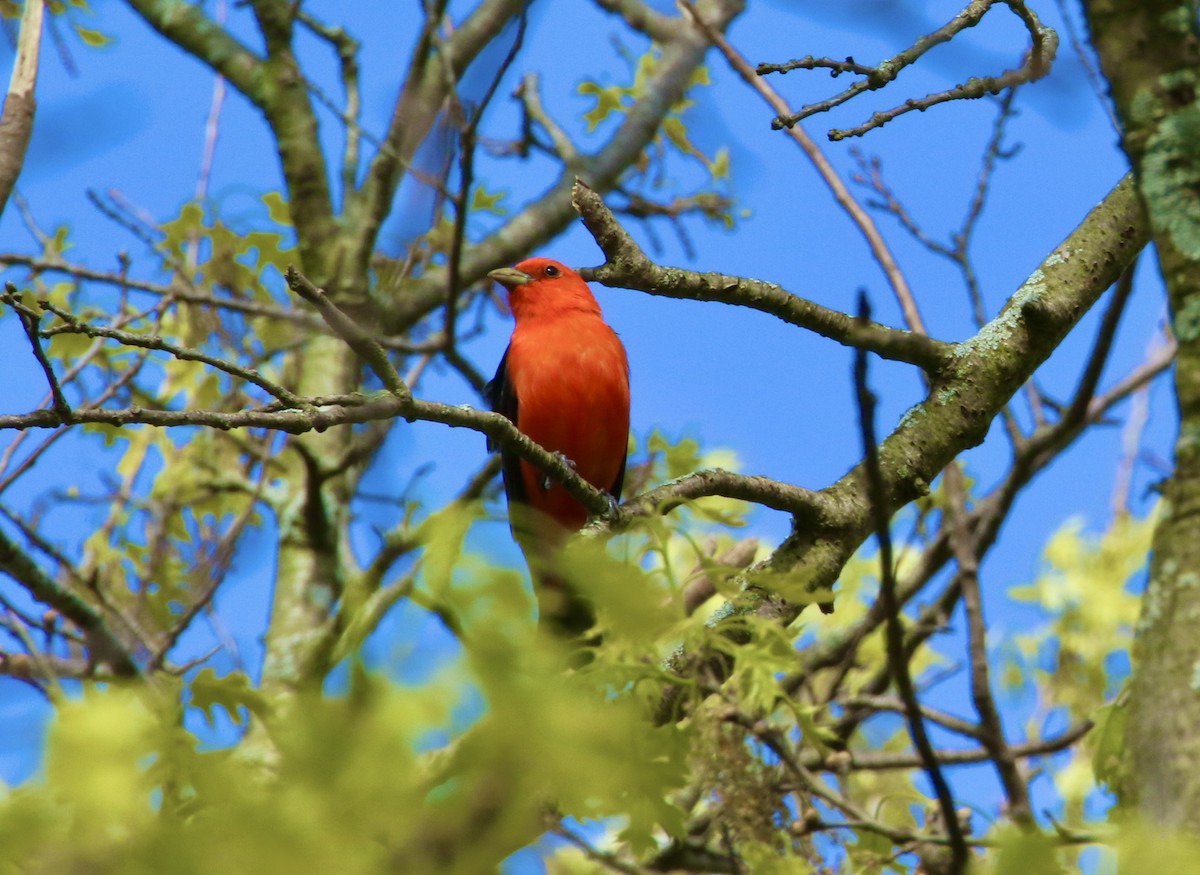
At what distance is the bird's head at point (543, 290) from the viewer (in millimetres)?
6895

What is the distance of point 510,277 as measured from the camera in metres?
7.09

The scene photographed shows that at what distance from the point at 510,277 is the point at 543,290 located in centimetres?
22

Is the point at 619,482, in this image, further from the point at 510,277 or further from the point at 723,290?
the point at 723,290

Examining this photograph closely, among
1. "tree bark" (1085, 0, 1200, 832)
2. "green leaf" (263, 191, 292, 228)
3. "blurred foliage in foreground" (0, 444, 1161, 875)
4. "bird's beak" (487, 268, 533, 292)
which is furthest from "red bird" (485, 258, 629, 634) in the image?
"tree bark" (1085, 0, 1200, 832)

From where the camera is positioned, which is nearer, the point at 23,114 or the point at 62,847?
the point at 62,847

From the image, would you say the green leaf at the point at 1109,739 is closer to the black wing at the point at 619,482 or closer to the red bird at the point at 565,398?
the red bird at the point at 565,398

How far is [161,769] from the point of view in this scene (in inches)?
73.0

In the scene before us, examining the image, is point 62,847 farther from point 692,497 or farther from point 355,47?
point 355,47

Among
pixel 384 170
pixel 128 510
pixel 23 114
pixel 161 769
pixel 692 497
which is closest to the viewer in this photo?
pixel 161 769

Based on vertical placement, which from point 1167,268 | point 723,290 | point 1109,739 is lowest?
point 1109,739

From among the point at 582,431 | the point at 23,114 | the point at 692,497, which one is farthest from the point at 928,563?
the point at 23,114

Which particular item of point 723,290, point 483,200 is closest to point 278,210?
point 483,200

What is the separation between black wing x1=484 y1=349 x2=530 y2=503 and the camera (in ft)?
20.9

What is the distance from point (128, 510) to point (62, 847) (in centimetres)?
633
